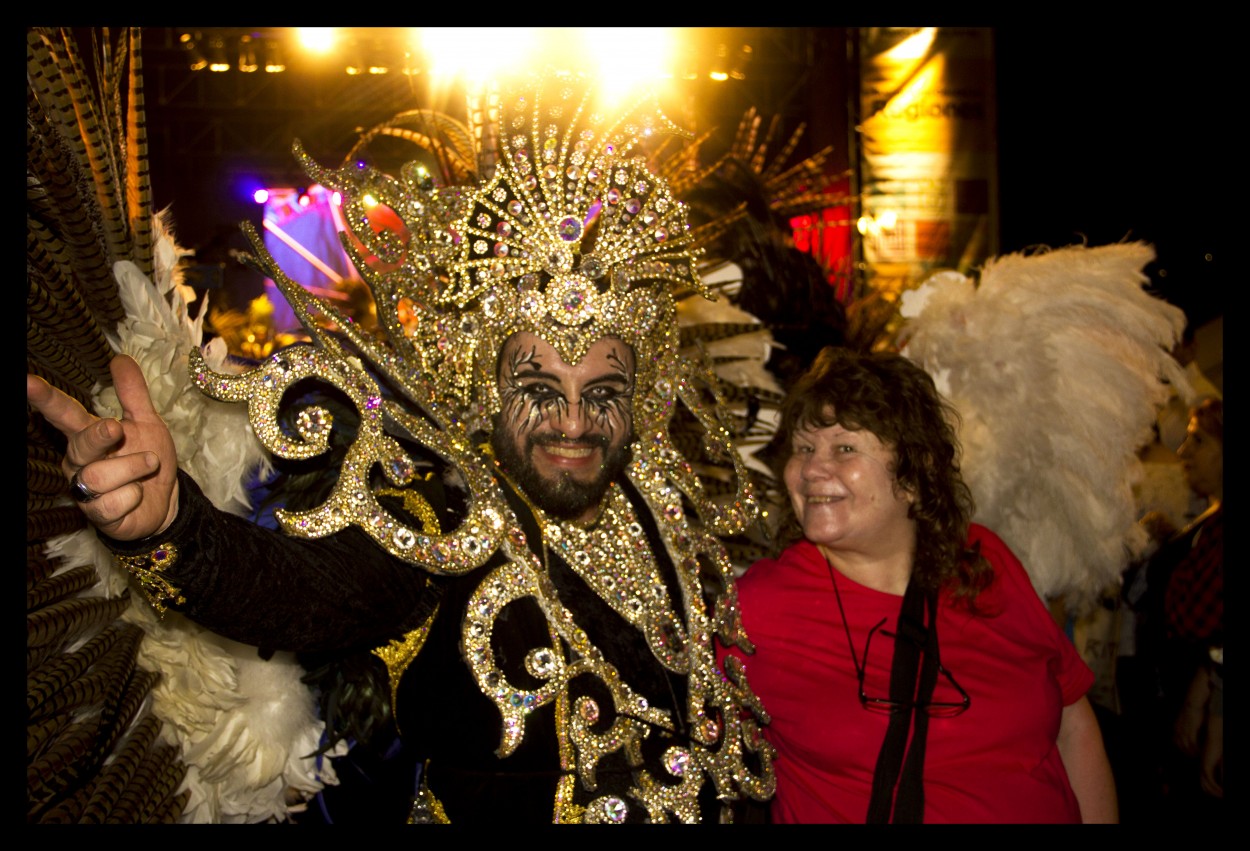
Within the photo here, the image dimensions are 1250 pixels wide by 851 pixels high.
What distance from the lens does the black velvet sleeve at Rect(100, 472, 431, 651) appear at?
4.84ft

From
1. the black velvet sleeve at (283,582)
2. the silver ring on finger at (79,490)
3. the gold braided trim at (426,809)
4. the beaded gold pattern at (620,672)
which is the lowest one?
the gold braided trim at (426,809)

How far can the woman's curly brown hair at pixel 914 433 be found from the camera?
222 cm

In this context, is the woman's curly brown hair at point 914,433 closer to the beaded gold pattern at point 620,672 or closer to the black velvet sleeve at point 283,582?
the beaded gold pattern at point 620,672

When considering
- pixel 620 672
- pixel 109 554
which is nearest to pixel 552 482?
pixel 620 672

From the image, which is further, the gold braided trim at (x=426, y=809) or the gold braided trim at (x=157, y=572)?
the gold braided trim at (x=426, y=809)

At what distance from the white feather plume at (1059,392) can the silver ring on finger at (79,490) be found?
237cm

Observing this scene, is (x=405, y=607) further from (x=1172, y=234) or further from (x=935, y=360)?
(x=1172, y=234)

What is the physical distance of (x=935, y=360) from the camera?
295cm

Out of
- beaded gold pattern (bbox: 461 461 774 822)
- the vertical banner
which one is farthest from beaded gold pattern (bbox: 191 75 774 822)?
the vertical banner


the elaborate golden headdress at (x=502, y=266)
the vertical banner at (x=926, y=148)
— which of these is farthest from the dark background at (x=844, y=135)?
the elaborate golden headdress at (x=502, y=266)

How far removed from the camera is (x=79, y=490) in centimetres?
131

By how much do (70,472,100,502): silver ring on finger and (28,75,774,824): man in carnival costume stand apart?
1.34 ft

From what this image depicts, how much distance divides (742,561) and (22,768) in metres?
1.93

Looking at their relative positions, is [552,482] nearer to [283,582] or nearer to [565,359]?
[565,359]
